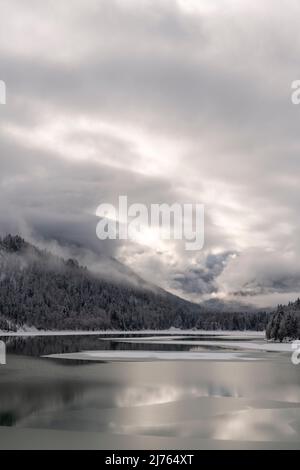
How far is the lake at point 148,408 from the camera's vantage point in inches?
1281

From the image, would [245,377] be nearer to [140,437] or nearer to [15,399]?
[15,399]

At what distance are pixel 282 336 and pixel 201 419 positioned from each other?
139 m

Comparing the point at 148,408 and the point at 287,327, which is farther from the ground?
the point at 148,408

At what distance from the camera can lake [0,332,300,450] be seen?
32.5 meters

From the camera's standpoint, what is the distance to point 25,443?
31281 millimetres

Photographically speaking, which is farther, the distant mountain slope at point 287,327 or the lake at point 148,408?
the distant mountain slope at point 287,327

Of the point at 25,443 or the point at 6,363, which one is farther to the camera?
the point at 6,363

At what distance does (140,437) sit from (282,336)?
480 feet

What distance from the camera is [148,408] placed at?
43.4 m

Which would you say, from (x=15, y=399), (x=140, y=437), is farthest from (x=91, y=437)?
(x=15, y=399)

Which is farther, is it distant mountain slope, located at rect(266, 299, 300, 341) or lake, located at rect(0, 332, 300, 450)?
distant mountain slope, located at rect(266, 299, 300, 341)

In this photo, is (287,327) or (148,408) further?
(287,327)
